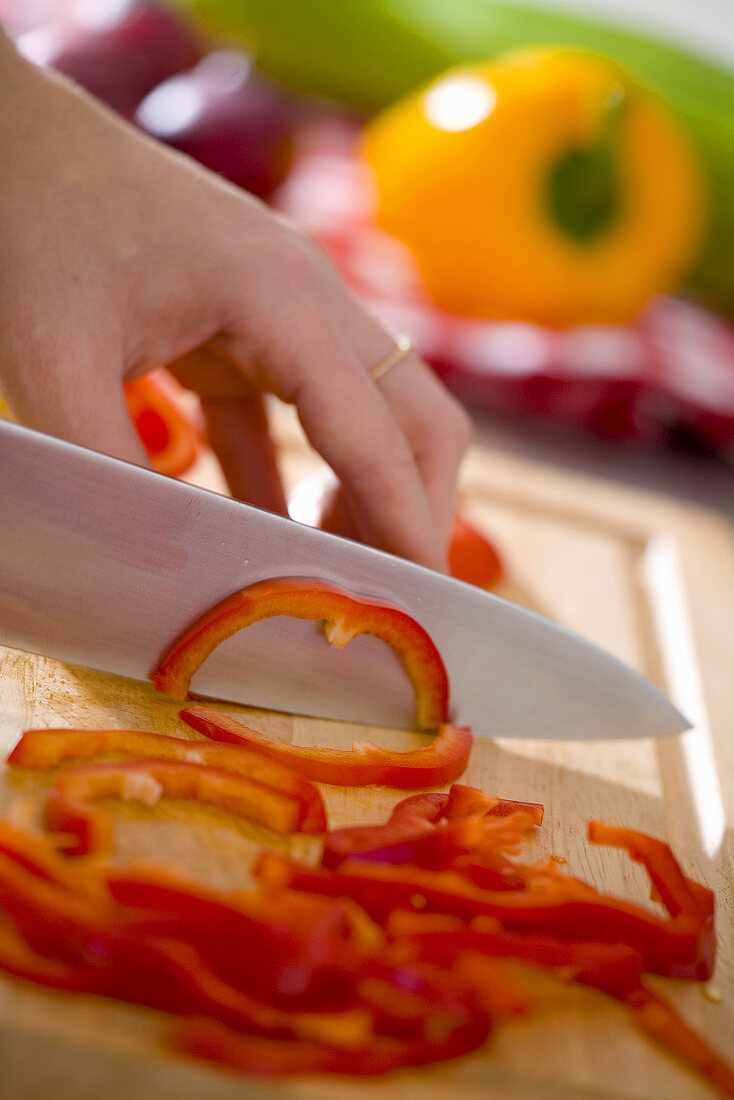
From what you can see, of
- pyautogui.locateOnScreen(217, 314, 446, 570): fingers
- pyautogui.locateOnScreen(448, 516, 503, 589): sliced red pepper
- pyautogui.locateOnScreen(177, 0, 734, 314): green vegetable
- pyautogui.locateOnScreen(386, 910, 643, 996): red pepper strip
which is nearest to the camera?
pyautogui.locateOnScreen(386, 910, 643, 996): red pepper strip

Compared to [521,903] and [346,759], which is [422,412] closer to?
[346,759]

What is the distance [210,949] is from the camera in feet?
2.84

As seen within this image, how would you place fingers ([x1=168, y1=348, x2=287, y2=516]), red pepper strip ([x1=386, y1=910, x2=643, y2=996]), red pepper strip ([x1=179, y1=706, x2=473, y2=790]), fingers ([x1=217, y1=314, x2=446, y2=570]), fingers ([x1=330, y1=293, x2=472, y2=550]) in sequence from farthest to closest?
fingers ([x1=168, y1=348, x2=287, y2=516]), fingers ([x1=330, y1=293, x2=472, y2=550]), fingers ([x1=217, y1=314, x2=446, y2=570]), red pepper strip ([x1=179, y1=706, x2=473, y2=790]), red pepper strip ([x1=386, y1=910, x2=643, y2=996])

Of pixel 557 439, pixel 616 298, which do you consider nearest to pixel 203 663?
pixel 557 439

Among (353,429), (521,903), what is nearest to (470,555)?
(353,429)

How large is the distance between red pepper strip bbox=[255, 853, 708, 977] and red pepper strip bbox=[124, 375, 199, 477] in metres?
0.85

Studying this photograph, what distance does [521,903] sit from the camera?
99cm

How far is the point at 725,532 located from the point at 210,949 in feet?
5.68

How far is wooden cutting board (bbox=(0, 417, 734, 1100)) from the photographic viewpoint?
2.57ft

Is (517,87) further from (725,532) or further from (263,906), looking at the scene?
(263,906)

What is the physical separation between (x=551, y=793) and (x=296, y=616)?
Answer: 0.41 m

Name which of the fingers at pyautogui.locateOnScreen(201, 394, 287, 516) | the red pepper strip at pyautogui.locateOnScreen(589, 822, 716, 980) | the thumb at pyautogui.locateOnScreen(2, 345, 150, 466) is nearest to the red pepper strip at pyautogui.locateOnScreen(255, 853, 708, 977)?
the red pepper strip at pyautogui.locateOnScreen(589, 822, 716, 980)

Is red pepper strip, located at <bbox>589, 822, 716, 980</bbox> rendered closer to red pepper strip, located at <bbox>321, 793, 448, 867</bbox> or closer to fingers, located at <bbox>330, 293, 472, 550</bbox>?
red pepper strip, located at <bbox>321, 793, 448, 867</bbox>

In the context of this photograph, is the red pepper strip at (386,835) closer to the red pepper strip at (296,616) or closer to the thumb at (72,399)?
the red pepper strip at (296,616)
